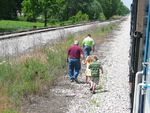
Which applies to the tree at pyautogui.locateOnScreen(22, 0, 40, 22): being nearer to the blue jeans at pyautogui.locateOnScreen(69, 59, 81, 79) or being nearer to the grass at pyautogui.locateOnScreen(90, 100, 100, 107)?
the blue jeans at pyautogui.locateOnScreen(69, 59, 81, 79)

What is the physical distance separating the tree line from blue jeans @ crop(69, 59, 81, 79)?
4577cm

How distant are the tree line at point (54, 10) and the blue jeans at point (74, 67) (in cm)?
4577

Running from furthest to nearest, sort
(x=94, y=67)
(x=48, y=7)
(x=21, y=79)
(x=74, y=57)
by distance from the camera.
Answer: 1. (x=48, y=7)
2. (x=74, y=57)
3. (x=21, y=79)
4. (x=94, y=67)

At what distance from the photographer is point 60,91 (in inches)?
447

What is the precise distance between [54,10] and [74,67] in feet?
195

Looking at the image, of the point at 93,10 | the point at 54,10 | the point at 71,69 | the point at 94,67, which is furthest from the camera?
the point at 93,10

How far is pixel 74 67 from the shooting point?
42.7 ft

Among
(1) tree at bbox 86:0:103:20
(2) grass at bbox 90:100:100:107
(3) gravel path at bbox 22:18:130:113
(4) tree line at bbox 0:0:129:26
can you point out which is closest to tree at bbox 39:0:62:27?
(4) tree line at bbox 0:0:129:26

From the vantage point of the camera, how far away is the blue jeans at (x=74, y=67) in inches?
500

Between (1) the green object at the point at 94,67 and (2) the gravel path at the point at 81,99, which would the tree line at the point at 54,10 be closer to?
(2) the gravel path at the point at 81,99

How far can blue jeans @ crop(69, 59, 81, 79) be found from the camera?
12711mm

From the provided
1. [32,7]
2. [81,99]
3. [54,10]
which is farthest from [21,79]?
[54,10]

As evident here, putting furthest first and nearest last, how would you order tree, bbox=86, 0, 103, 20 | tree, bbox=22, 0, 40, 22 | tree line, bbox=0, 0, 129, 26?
tree, bbox=86, 0, 103, 20, tree line, bbox=0, 0, 129, 26, tree, bbox=22, 0, 40, 22

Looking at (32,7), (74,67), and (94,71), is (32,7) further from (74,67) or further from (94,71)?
(94,71)
